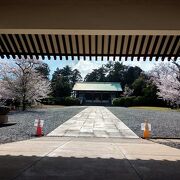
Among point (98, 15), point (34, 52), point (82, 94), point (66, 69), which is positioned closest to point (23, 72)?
point (34, 52)

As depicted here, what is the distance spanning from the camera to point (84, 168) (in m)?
6.24

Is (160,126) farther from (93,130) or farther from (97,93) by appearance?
(97,93)

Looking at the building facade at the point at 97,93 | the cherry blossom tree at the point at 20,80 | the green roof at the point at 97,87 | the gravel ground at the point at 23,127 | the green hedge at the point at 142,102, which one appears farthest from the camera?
the green roof at the point at 97,87

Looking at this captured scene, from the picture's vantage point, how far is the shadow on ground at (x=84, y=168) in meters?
5.52

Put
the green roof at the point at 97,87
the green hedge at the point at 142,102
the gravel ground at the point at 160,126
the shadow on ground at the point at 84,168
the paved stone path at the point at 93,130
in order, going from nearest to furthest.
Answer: the shadow on ground at the point at 84,168 → the gravel ground at the point at 160,126 → the paved stone path at the point at 93,130 → the green hedge at the point at 142,102 → the green roof at the point at 97,87

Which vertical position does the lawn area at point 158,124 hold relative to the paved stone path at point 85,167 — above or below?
above

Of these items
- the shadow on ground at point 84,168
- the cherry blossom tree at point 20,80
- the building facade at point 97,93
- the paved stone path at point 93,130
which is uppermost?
the building facade at point 97,93

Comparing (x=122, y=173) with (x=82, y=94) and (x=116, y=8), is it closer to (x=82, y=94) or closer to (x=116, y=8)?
(x=116, y=8)

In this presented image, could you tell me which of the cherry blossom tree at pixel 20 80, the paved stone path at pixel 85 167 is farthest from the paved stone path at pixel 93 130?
the cherry blossom tree at pixel 20 80

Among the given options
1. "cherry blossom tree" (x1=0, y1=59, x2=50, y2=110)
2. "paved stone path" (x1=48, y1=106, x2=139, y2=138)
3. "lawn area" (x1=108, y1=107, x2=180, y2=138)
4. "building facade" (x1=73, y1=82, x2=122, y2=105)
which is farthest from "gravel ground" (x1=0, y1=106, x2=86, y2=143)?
"building facade" (x1=73, y1=82, x2=122, y2=105)

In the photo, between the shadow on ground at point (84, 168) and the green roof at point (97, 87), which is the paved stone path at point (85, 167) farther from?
the green roof at point (97, 87)

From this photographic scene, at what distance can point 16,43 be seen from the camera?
8242mm

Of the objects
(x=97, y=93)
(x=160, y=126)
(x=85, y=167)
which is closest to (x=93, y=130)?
(x=160, y=126)

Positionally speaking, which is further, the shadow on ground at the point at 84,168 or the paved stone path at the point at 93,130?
the paved stone path at the point at 93,130
